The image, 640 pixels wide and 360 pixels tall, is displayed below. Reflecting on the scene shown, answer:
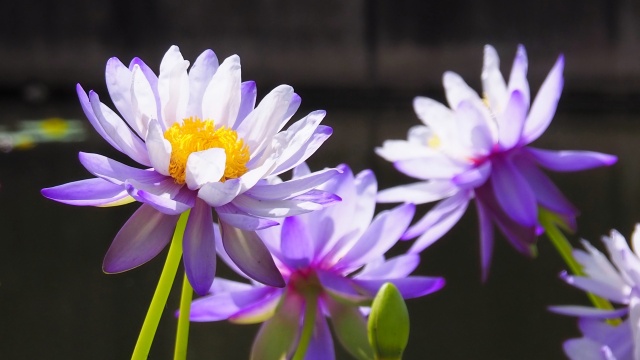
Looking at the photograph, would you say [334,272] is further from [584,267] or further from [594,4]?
[594,4]

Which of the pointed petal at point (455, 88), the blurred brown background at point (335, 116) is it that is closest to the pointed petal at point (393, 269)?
the pointed petal at point (455, 88)

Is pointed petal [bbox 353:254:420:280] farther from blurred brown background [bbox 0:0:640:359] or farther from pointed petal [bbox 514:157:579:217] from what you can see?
blurred brown background [bbox 0:0:640:359]

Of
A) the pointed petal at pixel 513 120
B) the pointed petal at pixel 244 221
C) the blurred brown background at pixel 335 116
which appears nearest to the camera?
the pointed petal at pixel 244 221

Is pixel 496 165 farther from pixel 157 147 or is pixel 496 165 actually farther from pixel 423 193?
pixel 157 147

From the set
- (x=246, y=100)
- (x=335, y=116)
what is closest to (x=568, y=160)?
(x=246, y=100)

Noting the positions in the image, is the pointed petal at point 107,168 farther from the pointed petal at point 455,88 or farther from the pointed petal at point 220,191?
the pointed petal at point 455,88

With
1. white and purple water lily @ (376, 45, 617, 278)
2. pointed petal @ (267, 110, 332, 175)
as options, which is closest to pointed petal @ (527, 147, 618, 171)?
Result: white and purple water lily @ (376, 45, 617, 278)
